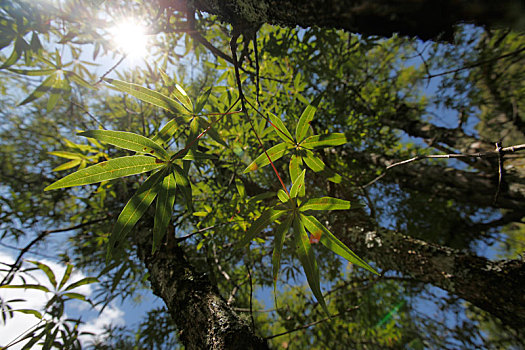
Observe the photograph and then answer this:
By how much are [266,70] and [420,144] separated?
2310 mm

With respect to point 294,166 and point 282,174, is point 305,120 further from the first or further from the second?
point 282,174

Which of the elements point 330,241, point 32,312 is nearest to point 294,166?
point 330,241

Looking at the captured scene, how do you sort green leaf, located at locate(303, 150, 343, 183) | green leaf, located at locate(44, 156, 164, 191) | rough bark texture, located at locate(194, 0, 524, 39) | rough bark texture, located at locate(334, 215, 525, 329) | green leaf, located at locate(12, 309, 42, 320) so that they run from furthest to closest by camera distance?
green leaf, located at locate(12, 309, 42, 320) < rough bark texture, located at locate(334, 215, 525, 329) < green leaf, located at locate(303, 150, 343, 183) < green leaf, located at locate(44, 156, 164, 191) < rough bark texture, located at locate(194, 0, 524, 39)

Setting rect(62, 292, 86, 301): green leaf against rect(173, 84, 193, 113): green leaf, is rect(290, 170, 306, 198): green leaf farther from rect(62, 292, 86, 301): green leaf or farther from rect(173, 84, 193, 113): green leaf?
rect(62, 292, 86, 301): green leaf

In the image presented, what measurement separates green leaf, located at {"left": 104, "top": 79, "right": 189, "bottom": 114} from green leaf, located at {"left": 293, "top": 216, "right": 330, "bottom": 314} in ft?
1.51

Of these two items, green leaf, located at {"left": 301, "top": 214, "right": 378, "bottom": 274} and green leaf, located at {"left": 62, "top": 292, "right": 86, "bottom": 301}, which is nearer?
green leaf, located at {"left": 301, "top": 214, "right": 378, "bottom": 274}

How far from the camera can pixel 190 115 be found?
1.91ft

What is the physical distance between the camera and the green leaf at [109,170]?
1.35 ft

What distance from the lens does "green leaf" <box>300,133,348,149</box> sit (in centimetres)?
58

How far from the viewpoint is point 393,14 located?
283 mm

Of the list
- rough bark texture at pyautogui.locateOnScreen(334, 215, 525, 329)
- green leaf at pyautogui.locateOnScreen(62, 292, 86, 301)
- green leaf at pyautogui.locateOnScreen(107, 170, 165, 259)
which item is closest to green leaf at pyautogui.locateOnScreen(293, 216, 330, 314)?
green leaf at pyautogui.locateOnScreen(107, 170, 165, 259)

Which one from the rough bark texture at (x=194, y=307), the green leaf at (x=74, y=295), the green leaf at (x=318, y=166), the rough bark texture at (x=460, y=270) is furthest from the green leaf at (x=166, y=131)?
the rough bark texture at (x=460, y=270)

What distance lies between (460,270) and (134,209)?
53.8 inches

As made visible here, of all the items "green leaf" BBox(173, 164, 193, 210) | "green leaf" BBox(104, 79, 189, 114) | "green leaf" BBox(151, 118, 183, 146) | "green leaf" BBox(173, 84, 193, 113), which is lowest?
"green leaf" BBox(173, 164, 193, 210)
